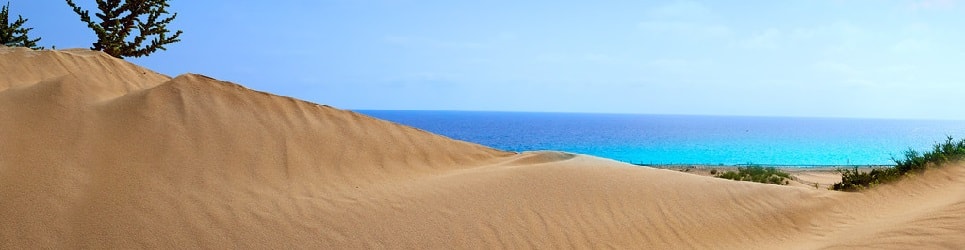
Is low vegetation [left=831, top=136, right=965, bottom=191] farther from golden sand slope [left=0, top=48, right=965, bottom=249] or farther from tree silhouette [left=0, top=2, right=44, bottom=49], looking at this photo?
tree silhouette [left=0, top=2, right=44, bottom=49]

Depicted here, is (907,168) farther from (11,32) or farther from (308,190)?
(11,32)

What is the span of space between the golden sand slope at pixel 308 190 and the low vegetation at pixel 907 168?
34.8 inches

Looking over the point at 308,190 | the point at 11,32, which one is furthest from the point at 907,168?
the point at 11,32

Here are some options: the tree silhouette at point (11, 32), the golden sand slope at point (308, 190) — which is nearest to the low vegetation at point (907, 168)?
→ the golden sand slope at point (308, 190)

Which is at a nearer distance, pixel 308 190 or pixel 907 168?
pixel 308 190

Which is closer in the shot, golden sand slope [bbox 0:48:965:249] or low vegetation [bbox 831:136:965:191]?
golden sand slope [bbox 0:48:965:249]

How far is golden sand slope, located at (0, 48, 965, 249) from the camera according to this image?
6426 millimetres

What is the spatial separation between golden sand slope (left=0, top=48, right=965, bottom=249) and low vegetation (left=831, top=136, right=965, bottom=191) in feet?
2.90

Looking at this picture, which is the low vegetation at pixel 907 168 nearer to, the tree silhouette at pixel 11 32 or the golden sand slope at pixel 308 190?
the golden sand slope at pixel 308 190

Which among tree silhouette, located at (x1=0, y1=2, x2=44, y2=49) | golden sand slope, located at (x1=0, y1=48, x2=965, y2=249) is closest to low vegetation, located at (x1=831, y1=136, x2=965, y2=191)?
golden sand slope, located at (x1=0, y1=48, x2=965, y2=249)

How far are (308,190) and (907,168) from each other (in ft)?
34.2

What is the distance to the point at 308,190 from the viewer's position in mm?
7543

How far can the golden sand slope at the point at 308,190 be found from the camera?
21.1 ft

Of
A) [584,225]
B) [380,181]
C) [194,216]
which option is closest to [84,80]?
[194,216]
